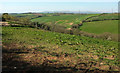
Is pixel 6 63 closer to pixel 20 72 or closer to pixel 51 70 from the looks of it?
pixel 20 72

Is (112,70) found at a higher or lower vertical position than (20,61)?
lower

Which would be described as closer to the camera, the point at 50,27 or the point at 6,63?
the point at 6,63

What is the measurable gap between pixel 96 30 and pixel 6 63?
157 ft

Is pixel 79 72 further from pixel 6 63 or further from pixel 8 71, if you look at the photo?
pixel 6 63

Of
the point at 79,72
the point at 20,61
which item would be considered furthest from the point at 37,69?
the point at 79,72

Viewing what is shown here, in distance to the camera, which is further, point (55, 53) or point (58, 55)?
point (55, 53)

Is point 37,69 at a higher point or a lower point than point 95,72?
higher

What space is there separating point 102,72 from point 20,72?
4.42m

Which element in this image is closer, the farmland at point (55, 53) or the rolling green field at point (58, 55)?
the farmland at point (55, 53)

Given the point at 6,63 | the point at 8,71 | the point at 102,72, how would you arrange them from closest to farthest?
1. the point at 8,71
2. the point at 6,63
3. the point at 102,72

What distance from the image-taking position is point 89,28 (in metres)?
52.2

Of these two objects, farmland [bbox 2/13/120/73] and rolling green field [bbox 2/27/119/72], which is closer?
farmland [bbox 2/13/120/73]

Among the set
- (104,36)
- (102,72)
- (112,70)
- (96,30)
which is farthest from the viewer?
(96,30)

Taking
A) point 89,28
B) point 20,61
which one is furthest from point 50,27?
point 20,61
